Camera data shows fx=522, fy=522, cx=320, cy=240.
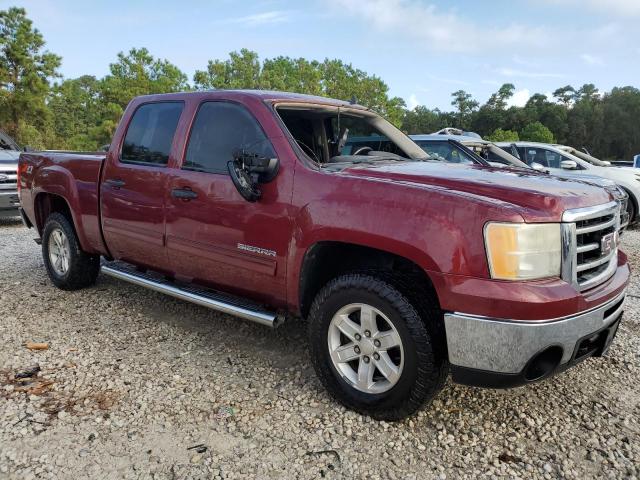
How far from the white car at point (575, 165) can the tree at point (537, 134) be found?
43.5m

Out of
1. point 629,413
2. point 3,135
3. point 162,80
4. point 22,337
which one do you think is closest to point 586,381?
point 629,413

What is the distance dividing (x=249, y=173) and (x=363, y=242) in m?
0.89

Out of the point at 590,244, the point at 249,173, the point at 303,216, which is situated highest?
the point at 249,173

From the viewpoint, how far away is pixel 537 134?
5281 cm

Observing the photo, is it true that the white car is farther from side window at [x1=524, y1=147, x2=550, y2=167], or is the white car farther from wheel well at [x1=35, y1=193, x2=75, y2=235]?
wheel well at [x1=35, y1=193, x2=75, y2=235]

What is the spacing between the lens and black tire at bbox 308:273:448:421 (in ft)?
8.50

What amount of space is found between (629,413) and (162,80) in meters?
44.7

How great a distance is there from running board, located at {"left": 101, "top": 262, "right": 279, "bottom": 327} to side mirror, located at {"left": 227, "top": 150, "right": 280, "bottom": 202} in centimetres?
70

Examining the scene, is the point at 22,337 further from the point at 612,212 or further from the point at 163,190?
the point at 612,212

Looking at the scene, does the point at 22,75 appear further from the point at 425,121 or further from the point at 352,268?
the point at 425,121

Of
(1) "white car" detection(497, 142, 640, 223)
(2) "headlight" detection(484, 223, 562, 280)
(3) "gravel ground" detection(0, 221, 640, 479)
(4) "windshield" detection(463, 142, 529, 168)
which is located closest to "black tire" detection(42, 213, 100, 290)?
(3) "gravel ground" detection(0, 221, 640, 479)

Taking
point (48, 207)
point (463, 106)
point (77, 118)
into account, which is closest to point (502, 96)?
point (463, 106)

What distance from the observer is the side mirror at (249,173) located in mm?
3100

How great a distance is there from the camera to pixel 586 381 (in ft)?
11.1
